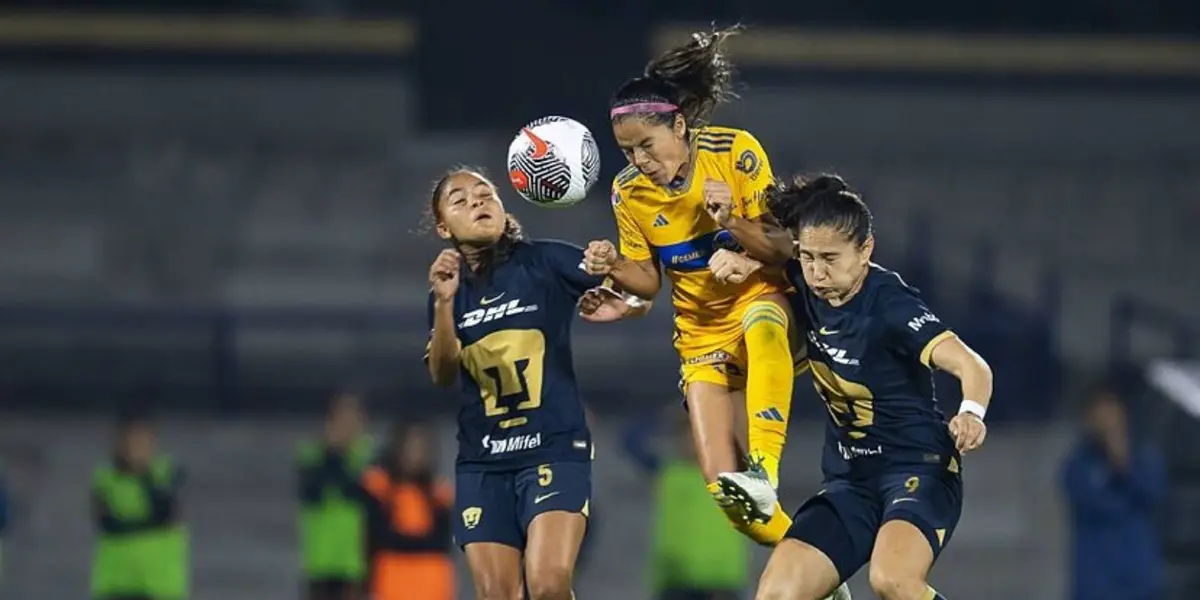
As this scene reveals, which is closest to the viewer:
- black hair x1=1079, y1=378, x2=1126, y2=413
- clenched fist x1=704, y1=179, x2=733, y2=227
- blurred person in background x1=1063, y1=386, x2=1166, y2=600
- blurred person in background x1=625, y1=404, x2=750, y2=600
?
clenched fist x1=704, y1=179, x2=733, y2=227

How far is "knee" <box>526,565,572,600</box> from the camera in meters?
7.20

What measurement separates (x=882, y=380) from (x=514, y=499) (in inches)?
58.5

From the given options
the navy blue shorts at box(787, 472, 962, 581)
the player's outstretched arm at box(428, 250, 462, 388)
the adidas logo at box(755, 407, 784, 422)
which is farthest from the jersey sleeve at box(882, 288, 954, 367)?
the player's outstretched arm at box(428, 250, 462, 388)

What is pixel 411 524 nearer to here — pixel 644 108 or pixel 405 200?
pixel 644 108

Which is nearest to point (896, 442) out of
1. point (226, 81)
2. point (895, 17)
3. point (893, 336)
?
point (893, 336)

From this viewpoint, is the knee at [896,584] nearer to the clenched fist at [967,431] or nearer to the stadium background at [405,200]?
the clenched fist at [967,431]

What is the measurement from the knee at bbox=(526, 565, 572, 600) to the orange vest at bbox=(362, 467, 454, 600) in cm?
485

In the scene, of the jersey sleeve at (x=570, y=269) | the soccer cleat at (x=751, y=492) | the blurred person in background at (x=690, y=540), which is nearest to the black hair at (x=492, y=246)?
the jersey sleeve at (x=570, y=269)

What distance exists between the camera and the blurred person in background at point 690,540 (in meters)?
12.4

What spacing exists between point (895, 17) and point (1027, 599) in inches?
232

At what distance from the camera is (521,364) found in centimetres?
756

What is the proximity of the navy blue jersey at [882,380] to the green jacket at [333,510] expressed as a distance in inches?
250

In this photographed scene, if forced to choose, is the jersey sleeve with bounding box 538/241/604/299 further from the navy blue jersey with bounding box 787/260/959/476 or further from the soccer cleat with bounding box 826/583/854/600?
the soccer cleat with bounding box 826/583/854/600

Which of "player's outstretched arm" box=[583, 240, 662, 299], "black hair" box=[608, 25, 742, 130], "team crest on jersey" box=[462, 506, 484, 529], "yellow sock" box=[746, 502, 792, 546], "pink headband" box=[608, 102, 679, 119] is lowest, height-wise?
"yellow sock" box=[746, 502, 792, 546]
